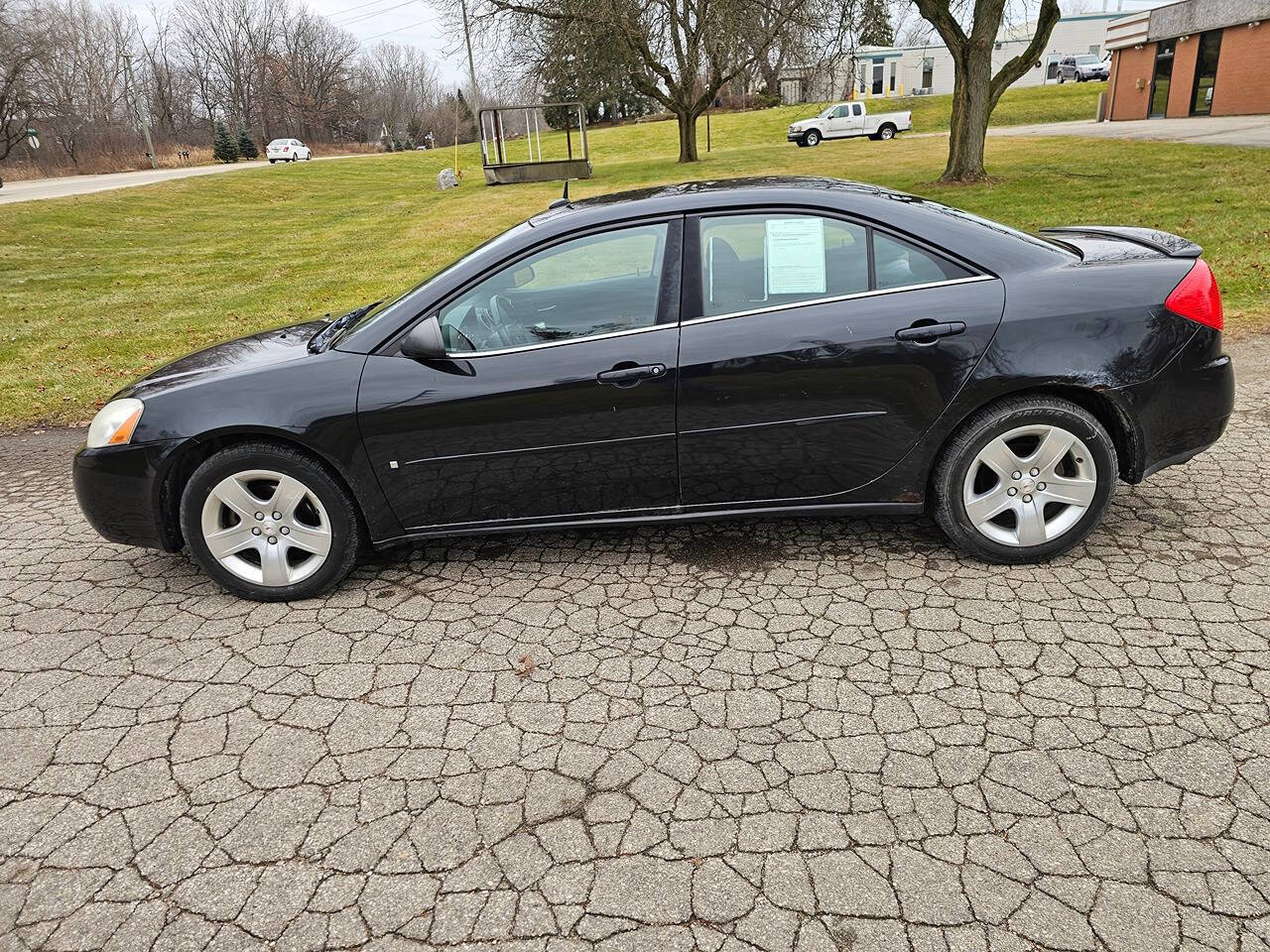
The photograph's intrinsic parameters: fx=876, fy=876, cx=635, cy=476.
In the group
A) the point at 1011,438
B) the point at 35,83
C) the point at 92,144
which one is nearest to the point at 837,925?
the point at 1011,438

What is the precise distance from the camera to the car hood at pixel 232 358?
384 centimetres

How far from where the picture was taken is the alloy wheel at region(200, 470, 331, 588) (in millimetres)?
3686

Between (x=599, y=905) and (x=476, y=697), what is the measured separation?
1017mm

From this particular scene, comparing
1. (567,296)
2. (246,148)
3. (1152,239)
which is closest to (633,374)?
(567,296)

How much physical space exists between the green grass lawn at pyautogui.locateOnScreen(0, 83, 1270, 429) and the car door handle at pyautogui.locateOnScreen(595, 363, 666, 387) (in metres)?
5.78

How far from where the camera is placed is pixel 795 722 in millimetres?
2789

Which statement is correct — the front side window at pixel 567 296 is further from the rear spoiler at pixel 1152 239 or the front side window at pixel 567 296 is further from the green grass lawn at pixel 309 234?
the green grass lawn at pixel 309 234

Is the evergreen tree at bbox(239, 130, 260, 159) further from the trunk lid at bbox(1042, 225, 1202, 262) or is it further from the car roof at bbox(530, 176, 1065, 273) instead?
Answer: the trunk lid at bbox(1042, 225, 1202, 262)

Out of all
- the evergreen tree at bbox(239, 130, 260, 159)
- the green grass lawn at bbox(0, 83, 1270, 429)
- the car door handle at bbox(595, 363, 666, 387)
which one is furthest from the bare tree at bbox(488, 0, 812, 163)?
the evergreen tree at bbox(239, 130, 260, 159)

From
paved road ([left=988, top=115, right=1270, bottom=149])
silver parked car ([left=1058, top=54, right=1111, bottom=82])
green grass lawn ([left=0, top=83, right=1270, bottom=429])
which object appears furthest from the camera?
silver parked car ([left=1058, top=54, right=1111, bottom=82])

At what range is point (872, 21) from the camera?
18922mm

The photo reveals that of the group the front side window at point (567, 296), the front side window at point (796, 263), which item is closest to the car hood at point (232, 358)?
the front side window at point (567, 296)

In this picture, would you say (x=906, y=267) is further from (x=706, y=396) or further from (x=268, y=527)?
(x=268, y=527)

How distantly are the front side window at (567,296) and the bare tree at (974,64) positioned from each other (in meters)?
15.0
